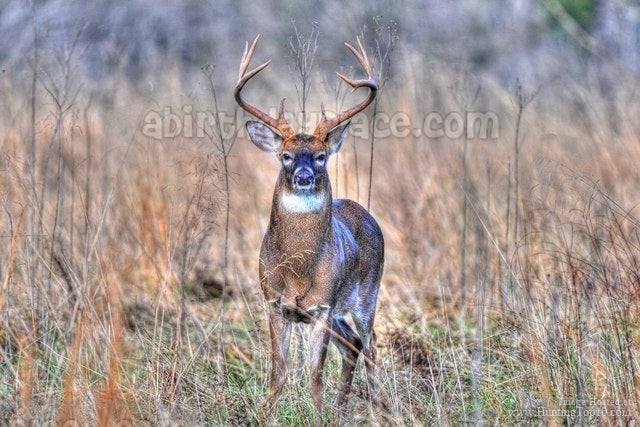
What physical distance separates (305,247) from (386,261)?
312 cm

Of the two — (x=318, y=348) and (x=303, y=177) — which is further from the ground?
(x=303, y=177)

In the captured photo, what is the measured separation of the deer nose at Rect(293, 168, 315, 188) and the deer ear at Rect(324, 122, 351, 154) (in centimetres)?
41

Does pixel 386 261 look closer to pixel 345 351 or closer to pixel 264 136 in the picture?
pixel 345 351

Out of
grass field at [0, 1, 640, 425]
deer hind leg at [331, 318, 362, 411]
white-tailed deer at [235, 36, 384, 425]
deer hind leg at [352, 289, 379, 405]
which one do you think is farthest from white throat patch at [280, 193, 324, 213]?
deer hind leg at [352, 289, 379, 405]

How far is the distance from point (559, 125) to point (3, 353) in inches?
285

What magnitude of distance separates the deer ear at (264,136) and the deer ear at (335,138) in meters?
0.28

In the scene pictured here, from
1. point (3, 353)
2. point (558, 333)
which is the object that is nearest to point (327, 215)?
point (558, 333)

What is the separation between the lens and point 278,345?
5734 mm

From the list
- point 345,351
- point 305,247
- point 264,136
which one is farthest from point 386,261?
point 305,247

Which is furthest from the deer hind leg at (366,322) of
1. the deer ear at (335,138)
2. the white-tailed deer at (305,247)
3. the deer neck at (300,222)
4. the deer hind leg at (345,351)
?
the deer ear at (335,138)

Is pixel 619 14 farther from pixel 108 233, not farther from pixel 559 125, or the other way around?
pixel 108 233

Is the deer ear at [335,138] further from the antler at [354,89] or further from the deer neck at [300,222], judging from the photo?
the deer neck at [300,222]

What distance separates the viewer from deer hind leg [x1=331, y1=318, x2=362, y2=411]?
18.2ft

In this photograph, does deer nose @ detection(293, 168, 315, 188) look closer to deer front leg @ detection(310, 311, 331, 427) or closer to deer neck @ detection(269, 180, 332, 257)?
deer neck @ detection(269, 180, 332, 257)
